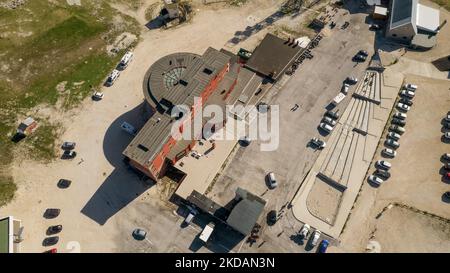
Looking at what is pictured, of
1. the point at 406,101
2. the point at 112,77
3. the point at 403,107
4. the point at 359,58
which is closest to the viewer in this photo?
the point at 403,107

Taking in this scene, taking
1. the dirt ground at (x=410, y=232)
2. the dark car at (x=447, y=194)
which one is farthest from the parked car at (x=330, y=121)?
the dark car at (x=447, y=194)

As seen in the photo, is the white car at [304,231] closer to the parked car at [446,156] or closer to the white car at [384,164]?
the white car at [384,164]

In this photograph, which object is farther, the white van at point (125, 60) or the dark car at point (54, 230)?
the white van at point (125, 60)

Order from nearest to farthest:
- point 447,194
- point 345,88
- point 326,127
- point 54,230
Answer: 1. point 54,230
2. point 447,194
3. point 326,127
4. point 345,88

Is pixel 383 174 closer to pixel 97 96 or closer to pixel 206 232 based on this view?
pixel 206 232

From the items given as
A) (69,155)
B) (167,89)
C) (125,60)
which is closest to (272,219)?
(167,89)

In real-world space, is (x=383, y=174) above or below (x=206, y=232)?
above

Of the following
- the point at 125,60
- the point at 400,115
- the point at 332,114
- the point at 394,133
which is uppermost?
the point at 125,60
